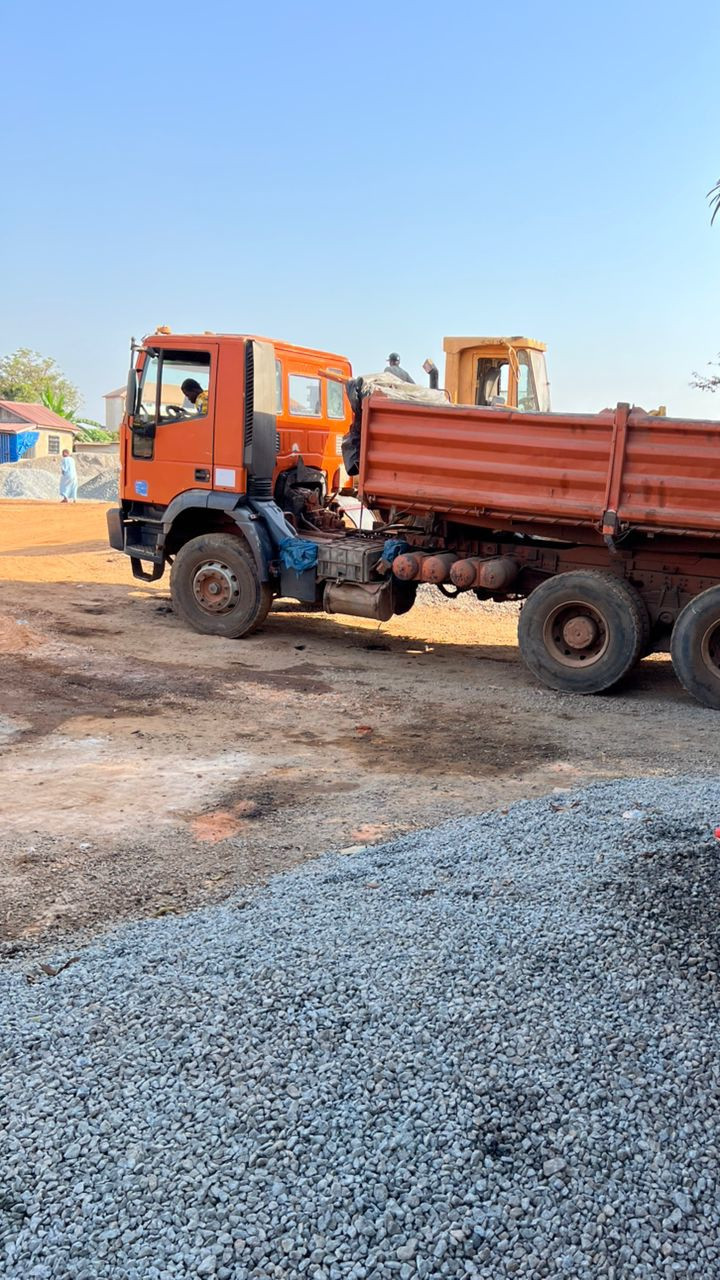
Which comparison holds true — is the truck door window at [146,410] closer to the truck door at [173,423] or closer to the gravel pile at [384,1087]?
the truck door at [173,423]

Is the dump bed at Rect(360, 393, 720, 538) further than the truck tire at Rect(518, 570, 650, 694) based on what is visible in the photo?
No

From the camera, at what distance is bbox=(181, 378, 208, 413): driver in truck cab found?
33.9ft

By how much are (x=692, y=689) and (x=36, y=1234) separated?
278 inches

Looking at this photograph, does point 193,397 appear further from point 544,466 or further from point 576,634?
point 576,634

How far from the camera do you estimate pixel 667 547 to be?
28.8 feet

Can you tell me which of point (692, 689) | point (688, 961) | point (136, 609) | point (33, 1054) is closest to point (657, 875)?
point (688, 961)

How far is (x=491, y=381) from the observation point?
12898 millimetres

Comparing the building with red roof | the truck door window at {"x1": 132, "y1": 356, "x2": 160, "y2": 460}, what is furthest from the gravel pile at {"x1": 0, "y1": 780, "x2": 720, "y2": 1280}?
the building with red roof

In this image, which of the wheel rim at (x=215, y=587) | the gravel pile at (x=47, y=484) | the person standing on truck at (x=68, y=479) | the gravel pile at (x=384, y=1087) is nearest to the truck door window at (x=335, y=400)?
the wheel rim at (x=215, y=587)

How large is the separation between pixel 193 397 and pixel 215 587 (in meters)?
1.94

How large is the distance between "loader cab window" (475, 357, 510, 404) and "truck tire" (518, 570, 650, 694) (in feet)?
14.8

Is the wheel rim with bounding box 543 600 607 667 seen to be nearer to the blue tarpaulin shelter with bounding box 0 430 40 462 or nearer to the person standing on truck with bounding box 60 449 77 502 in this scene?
the person standing on truck with bounding box 60 449 77 502

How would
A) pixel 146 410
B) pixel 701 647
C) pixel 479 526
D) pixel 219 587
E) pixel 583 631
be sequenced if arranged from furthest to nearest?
pixel 219 587
pixel 146 410
pixel 479 526
pixel 583 631
pixel 701 647

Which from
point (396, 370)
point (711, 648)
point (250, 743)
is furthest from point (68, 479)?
point (711, 648)
